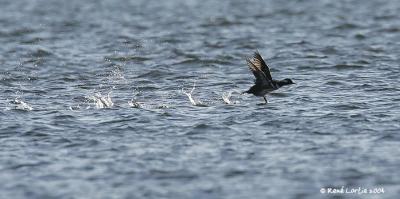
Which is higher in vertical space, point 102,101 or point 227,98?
point 102,101

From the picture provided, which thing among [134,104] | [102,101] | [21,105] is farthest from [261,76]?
[21,105]

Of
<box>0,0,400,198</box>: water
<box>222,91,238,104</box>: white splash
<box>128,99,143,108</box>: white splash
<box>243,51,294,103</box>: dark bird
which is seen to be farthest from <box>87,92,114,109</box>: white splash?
<box>243,51,294,103</box>: dark bird

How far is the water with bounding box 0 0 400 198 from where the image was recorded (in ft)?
36.2

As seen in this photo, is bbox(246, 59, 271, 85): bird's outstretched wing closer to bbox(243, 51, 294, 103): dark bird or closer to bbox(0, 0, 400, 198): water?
bbox(243, 51, 294, 103): dark bird

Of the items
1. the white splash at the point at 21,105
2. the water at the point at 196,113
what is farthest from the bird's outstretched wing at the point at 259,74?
the white splash at the point at 21,105

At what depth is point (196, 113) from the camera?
51.1 feet

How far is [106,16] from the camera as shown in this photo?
39188 millimetres

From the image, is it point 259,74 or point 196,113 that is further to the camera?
point 259,74

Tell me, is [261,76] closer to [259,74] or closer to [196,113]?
[259,74]

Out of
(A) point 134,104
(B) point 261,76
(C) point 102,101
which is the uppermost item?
(B) point 261,76

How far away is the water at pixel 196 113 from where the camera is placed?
11047 millimetres

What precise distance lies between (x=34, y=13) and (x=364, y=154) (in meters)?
31.1

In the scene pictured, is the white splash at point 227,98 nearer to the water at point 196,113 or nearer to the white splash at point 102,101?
the water at point 196,113

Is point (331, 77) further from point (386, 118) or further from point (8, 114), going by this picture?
point (8, 114)
